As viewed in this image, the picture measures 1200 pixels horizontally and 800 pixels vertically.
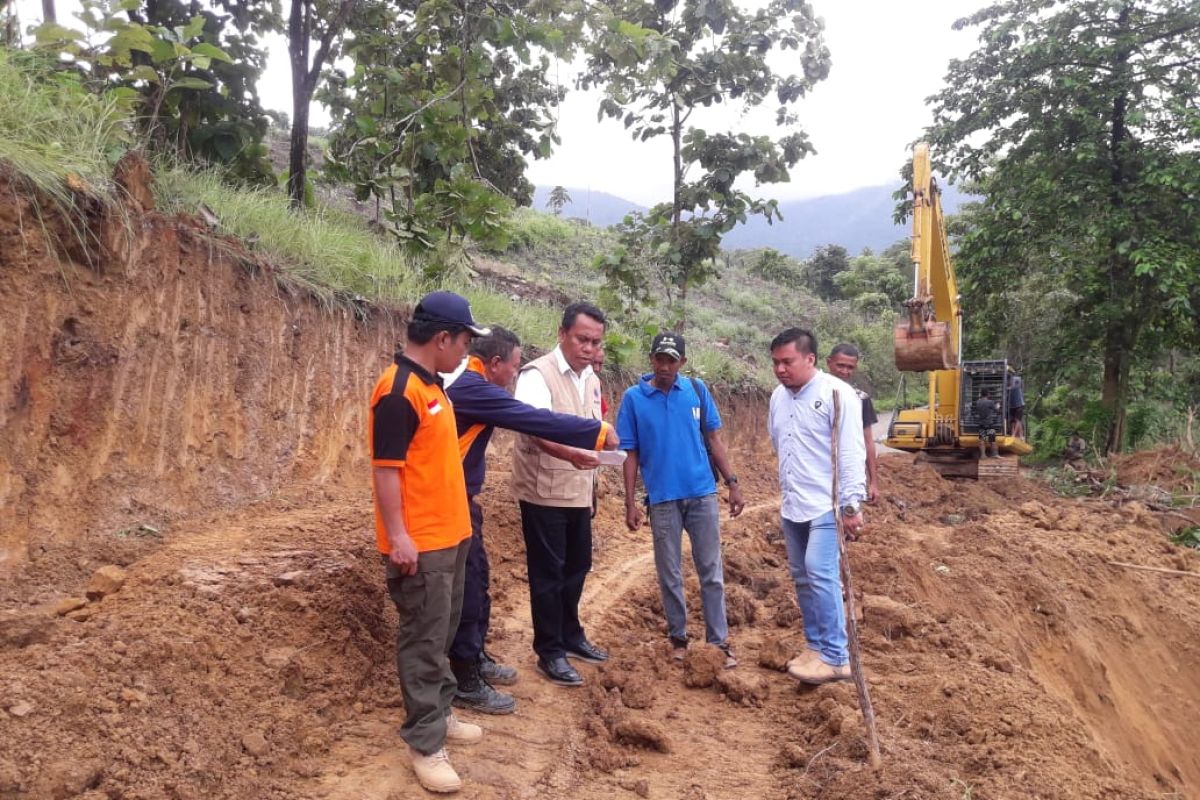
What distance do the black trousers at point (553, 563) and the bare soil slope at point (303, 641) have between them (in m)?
0.27

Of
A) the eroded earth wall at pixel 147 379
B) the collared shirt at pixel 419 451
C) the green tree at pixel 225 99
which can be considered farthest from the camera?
the green tree at pixel 225 99

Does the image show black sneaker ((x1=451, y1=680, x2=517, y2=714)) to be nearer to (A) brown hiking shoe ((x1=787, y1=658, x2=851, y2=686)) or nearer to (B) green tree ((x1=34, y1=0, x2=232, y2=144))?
(A) brown hiking shoe ((x1=787, y1=658, x2=851, y2=686))

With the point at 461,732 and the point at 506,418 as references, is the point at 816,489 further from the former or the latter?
the point at 461,732

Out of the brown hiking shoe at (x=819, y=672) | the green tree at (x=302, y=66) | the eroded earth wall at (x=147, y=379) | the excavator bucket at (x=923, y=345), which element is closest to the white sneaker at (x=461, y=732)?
the brown hiking shoe at (x=819, y=672)

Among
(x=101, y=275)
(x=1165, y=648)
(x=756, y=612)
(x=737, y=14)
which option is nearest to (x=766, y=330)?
(x=737, y=14)

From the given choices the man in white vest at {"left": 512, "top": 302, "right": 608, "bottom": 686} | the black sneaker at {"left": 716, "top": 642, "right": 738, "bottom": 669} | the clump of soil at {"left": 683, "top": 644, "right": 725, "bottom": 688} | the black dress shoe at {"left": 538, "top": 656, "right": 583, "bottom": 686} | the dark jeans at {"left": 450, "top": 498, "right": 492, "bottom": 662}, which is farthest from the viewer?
the black sneaker at {"left": 716, "top": 642, "right": 738, "bottom": 669}

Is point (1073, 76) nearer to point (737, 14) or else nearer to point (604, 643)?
point (737, 14)

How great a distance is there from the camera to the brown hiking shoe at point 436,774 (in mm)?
2965

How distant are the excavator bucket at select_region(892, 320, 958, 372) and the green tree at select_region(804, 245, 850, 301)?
94.7ft

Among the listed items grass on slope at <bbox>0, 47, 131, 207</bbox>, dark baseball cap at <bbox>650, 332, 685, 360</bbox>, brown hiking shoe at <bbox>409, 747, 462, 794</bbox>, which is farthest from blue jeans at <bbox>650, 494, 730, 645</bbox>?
grass on slope at <bbox>0, 47, 131, 207</bbox>

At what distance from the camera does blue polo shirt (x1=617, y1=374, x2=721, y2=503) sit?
4.53m

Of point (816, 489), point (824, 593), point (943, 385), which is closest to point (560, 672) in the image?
point (824, 593)

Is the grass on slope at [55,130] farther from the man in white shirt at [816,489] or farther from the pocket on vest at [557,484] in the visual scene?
the man in white shirt at [816,489]

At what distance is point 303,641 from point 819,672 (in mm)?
2661
